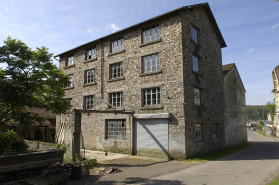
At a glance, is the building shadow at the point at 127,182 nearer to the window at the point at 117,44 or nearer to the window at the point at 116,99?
the window at the point at 116,99

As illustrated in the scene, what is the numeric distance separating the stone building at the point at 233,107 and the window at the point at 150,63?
9081 mm

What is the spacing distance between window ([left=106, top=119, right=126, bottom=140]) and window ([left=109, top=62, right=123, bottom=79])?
149 inches

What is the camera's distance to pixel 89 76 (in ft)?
63.5

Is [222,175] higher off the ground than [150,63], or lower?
lower

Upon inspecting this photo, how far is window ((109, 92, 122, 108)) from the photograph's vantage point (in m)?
16.7

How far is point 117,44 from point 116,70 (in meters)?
2.25

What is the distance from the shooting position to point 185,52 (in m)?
14.1

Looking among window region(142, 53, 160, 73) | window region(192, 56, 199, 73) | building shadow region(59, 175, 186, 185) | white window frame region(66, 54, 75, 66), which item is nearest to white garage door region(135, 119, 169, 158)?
window region(142, 53, 160, 73)

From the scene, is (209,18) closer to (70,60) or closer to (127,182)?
(70,60)

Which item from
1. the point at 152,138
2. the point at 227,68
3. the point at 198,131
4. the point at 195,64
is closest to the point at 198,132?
the point at 198,131

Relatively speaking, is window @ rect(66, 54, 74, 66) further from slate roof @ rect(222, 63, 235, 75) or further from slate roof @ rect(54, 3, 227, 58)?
slate roof @ rect(222, 63, 235, 75)

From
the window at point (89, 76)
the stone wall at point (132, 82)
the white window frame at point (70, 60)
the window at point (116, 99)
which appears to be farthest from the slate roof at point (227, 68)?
the white window frame at point (70, 60)

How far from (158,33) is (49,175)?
11.5 m

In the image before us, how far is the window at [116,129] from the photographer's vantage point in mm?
16156
